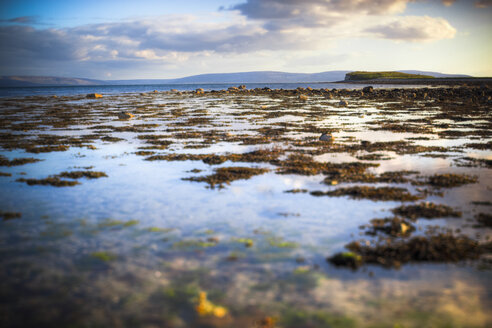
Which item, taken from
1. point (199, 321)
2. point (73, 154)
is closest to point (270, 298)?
point (199, 321)

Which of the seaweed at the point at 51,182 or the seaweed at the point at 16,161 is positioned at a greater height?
the seaweed at the point at 16,161

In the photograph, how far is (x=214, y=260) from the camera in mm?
6012

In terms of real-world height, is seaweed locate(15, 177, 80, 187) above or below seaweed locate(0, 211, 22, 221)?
above

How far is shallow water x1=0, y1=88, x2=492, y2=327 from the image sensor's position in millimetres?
4555

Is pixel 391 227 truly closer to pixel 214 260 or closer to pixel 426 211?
pixel 426 211

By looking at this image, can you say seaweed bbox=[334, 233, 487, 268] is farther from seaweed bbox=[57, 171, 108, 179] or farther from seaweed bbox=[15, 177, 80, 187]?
seaweed bbox=[57, 171, 108, 179]

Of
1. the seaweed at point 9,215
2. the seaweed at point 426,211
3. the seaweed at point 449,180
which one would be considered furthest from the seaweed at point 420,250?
the seaweed at point 9,215

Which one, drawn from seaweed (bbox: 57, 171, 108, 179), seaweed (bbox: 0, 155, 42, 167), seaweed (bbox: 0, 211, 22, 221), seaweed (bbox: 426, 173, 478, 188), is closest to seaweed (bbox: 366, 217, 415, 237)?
seaweed (bbox: 426, 173, 478, 188)

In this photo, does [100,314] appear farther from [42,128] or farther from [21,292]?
[42,128]

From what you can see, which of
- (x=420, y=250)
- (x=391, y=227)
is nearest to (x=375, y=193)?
(x=391, y=227)

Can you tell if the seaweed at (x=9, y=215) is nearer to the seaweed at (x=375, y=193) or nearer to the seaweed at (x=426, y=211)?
the seaweed at (x=375, y=193)

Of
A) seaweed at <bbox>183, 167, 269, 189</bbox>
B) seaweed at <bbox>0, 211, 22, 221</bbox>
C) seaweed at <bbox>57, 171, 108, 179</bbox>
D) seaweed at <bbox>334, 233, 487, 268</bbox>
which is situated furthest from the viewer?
seaweed at <bbox>57, 171, 108, 179</bbox>

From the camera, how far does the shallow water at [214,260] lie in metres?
4.55

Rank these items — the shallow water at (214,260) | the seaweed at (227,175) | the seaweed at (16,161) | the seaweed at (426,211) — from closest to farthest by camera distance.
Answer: the shallow water at (214,260), the seaweed at (426,211), the seaweed at (227,175), the seaweed at (16,161)
